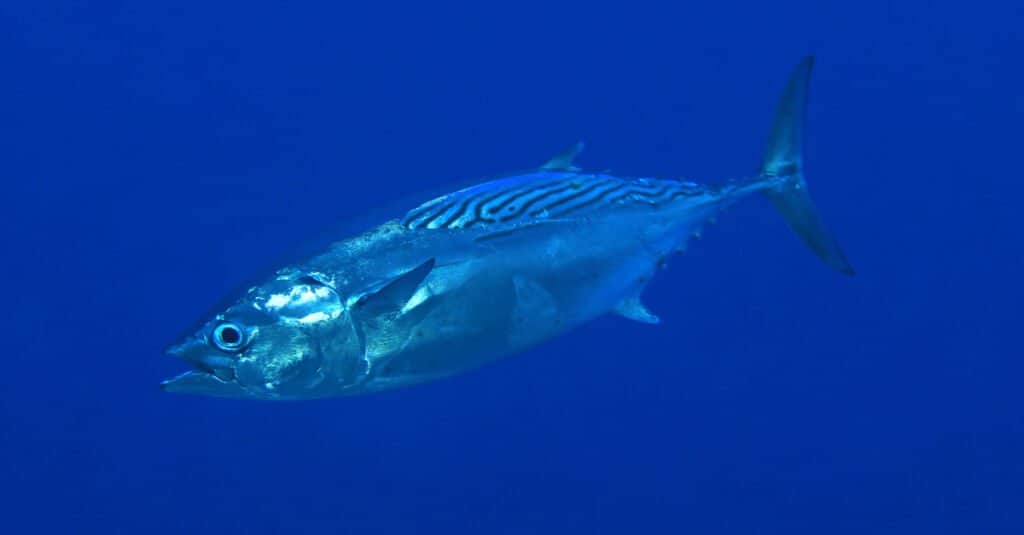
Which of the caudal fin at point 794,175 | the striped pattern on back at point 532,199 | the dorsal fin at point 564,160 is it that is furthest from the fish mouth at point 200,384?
the caudal fin at point 794,175

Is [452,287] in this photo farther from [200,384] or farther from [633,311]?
[633,311]

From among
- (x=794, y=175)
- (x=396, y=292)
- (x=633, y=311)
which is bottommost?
(x=396, y=292)

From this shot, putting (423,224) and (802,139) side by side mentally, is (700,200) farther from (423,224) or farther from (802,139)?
(423,224)

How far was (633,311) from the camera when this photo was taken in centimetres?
265

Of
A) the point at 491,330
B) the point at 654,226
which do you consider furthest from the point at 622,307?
the point at 491,330

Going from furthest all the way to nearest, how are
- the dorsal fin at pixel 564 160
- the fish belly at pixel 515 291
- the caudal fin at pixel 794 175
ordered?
the caudal fin at pixel 794 175 < the dorsal fin at pixel 564 160 < the fish belly at pixel 515 291

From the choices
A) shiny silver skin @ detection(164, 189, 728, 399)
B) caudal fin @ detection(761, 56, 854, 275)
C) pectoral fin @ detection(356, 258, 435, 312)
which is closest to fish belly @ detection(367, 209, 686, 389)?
shiny silver skin @ detection(164, 189, 728, 399)

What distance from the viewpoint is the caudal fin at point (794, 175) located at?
115 inches

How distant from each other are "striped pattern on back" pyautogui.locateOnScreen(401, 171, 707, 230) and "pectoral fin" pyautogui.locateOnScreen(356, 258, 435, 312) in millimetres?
248

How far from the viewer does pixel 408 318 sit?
6.61 ft

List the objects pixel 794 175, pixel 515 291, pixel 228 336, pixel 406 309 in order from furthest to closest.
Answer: pixel 794 175 → pixel 515 291 → pixel 406 309 → pixel 228 336

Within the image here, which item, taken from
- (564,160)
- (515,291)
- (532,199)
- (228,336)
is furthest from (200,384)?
(564,160)

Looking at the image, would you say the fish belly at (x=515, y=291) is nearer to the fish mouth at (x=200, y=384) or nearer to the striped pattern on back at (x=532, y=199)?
the striped pattern on back at (x=532, y=199)

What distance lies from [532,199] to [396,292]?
22.7 inches
